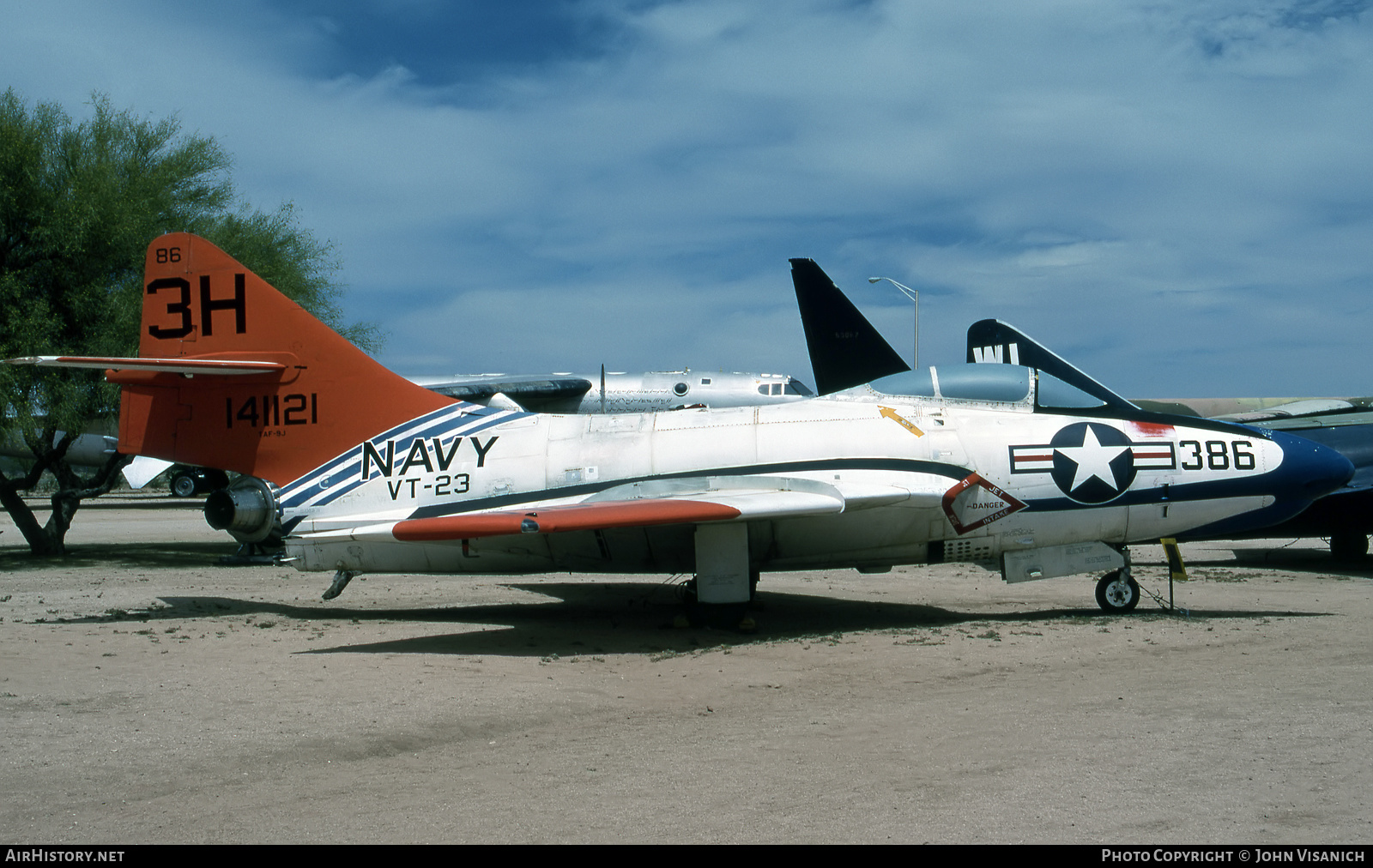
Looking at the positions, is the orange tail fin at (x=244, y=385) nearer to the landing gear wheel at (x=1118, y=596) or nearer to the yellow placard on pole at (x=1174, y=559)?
the landing gear wheel at (x=1118, y=596)

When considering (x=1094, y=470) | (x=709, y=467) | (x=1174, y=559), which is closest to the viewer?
(x=1094, y=470)

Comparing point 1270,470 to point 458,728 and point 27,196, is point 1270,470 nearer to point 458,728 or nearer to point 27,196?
point 458,728

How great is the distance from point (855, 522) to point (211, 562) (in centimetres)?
1457

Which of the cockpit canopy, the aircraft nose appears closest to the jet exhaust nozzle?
the cockpit canopy

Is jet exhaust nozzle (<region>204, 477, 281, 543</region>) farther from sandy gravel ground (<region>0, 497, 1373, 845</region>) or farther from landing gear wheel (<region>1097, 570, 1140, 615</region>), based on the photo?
landing gear wheel (<region>1097, 570, 1140, 615</region>)

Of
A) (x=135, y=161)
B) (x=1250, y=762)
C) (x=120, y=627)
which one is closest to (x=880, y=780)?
(x=1250, y=762)

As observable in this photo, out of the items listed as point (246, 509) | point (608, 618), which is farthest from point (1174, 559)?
point (246, 509)

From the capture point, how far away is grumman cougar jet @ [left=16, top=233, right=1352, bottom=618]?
10.3 meters

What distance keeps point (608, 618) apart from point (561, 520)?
3333 mm

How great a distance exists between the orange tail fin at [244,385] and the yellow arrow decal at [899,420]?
5.03 metres

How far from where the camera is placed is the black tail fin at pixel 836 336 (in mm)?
22234

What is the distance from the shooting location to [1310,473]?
33.7ft

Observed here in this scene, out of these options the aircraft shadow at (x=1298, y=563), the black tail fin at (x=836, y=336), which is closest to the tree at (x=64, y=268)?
the black tail fin at (x=836, y=336)

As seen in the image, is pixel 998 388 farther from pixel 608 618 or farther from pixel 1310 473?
pixel 608 618
